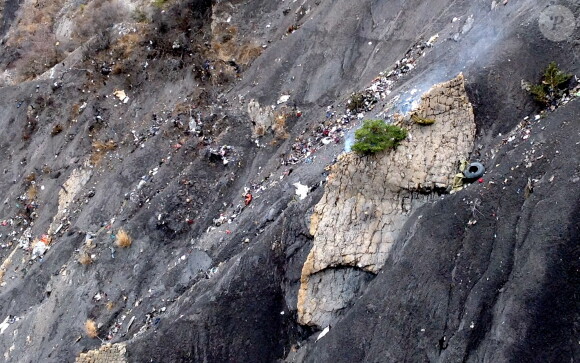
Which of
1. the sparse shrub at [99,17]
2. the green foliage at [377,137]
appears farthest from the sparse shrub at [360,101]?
the sparse shrub at [99,17]

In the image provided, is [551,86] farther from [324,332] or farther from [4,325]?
[4,325]

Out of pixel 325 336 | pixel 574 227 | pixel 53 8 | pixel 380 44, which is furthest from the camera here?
pixel 53 8

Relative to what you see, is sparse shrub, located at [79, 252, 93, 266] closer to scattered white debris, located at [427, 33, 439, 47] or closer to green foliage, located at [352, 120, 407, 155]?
green foliage, located at [352, 120, 407, 155]

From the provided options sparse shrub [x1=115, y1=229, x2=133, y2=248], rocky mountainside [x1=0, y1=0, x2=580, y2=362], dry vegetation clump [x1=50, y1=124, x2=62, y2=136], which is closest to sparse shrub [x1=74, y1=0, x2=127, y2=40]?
rocky mountainside [x1=0, y1=0, x2=580, y2=362]

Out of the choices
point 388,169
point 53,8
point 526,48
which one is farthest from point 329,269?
point 53,8

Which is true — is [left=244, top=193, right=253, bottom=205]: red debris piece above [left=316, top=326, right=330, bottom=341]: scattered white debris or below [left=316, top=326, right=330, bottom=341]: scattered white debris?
above

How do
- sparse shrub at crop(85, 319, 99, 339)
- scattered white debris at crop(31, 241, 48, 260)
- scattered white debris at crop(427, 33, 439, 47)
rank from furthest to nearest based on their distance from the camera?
scattered white debris at crop(31, 241, 48, 260), scattered white debris at crop(427, 33, 439, 47), sparse shrub at crop(85, 319, 99, 339)

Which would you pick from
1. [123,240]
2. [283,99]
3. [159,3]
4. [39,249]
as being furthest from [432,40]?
[39,249]

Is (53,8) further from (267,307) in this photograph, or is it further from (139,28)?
(267,307)
